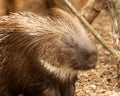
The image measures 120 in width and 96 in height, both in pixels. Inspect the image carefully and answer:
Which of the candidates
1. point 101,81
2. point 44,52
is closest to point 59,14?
point 44,52

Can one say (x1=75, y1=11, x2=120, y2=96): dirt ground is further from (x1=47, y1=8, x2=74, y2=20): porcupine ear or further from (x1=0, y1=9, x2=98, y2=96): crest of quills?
(x1=47, y1=8, x2=74, y2=20): porcupine ear

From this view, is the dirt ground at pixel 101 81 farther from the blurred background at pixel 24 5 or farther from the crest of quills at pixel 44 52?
the blurred background at pixel 24 5

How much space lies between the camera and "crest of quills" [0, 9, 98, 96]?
11.5 feet

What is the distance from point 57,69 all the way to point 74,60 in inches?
6.6

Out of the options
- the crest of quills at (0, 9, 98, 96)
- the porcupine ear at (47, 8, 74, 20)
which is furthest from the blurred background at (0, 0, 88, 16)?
the porcupine ear at (47, 8, 74, 20)

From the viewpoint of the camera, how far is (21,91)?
156 inches

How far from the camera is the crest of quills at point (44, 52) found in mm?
3496

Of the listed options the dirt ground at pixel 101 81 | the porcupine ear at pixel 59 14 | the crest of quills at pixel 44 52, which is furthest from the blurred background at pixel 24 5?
the porcupine ear at pixel 59 14

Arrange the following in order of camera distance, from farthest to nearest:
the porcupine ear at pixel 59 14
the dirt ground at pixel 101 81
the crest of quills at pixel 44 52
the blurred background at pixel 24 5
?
1. the blurred background at pixel 24 5
2. the dirt ground at pixel 101 81
3. the porcupine ear at pixel 59 14
4. the crest of quills at pixel 44 52

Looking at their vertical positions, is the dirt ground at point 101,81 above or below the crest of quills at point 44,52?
below

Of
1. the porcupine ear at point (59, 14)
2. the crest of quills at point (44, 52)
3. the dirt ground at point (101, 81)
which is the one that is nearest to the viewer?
the crest of quills at point (44, 52)

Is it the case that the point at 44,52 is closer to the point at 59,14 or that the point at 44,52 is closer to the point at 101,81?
the point at 59,14

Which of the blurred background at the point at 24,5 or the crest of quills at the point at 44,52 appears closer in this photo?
the crest of quills at the point at 44,52

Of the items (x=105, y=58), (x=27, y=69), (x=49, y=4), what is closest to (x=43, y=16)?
(x=27, y=69)
